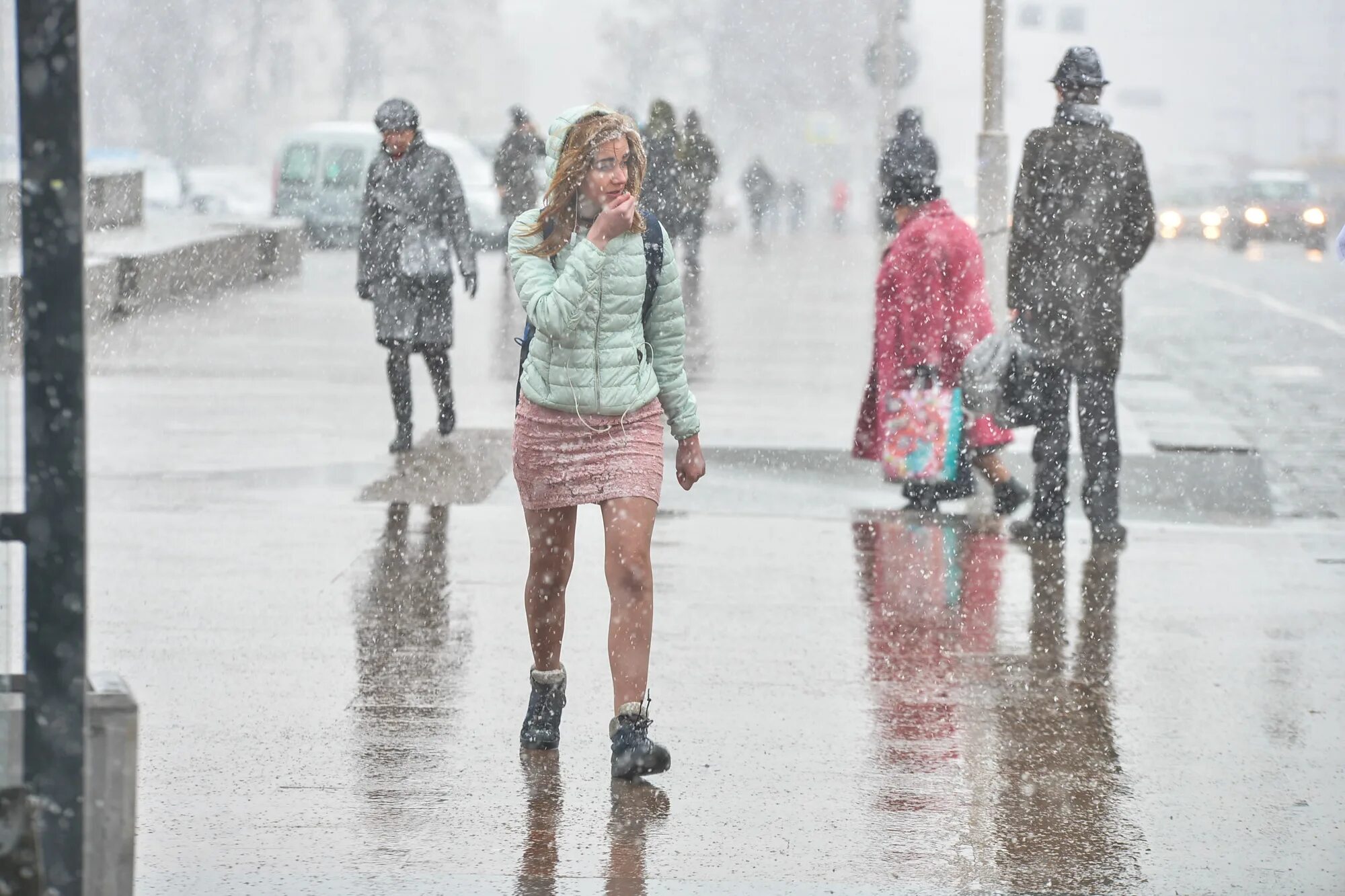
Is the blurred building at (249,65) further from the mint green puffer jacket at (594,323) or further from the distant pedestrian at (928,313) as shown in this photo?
the mint green puffer jacket at (594,323)

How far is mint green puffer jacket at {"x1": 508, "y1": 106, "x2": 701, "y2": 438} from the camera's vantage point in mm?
4984

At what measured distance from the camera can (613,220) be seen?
16.3 feet

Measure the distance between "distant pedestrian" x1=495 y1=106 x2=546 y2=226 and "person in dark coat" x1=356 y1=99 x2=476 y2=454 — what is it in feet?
36.4

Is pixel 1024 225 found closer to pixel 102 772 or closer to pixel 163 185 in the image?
pixel 102 772

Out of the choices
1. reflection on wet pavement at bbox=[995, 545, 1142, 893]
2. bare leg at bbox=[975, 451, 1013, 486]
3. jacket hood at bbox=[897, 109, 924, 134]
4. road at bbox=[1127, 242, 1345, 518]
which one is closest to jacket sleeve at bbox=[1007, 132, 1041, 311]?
bare leg at bbox=[975, 451, 1013, 486]

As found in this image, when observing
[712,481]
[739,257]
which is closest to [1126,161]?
[712,481]

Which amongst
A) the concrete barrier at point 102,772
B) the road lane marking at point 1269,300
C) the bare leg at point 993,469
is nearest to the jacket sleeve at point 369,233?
the bare leg at point 993,469

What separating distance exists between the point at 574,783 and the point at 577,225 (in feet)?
4.34

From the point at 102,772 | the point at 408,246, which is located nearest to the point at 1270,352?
the point at 408,246

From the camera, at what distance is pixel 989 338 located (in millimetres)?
8711

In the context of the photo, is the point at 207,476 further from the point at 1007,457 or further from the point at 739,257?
the point at 739,257

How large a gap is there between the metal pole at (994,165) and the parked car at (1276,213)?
29371 mm

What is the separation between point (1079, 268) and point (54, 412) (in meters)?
5.83

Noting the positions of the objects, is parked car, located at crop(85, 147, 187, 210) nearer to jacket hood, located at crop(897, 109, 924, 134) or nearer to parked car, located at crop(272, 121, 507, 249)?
parked car, located at crop(272, 121, 507, 249)
